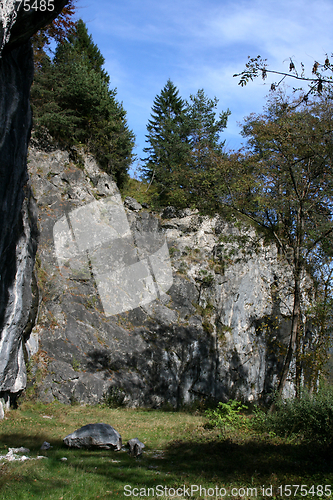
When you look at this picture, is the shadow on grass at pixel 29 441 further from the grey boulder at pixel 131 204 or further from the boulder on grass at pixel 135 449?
the grey boulder at pixel 131 204

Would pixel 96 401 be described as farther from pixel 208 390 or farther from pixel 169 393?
pixel 208 390

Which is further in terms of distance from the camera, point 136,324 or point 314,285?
point 136,324

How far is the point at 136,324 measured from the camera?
17.0 m

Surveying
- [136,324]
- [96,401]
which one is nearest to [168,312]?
[136,324]

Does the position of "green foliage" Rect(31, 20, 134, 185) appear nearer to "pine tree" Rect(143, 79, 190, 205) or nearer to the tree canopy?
"pine tree" Rect(143, 79, 190, 205)

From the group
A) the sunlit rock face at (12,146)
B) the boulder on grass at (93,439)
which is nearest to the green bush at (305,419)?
the boulder on grass at (93,439)

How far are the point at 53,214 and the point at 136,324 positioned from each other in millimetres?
7290

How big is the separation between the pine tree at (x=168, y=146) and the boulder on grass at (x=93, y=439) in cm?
1688

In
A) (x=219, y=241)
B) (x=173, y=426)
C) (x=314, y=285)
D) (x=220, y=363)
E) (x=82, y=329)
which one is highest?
(x=219, y=241)

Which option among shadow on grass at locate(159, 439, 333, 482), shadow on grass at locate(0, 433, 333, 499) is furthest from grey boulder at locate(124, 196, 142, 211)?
shadow on grass at locate(159, 439, 333, 482)

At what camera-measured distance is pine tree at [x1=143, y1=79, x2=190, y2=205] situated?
2402 cm

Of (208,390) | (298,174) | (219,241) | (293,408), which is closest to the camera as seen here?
(293,408)

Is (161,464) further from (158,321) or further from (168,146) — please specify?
(168,146)

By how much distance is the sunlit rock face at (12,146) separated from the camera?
6043 mm
